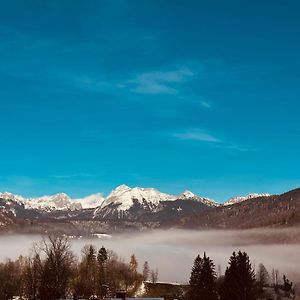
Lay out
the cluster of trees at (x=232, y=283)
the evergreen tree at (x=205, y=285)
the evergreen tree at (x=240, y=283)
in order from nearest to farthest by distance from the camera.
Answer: the evergreen tree at (x=240, y=283)
the cluster of trees at (x=232, y=283)
the evergreen tree at (x=205, y=285)

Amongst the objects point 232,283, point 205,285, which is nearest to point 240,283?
point 232,283

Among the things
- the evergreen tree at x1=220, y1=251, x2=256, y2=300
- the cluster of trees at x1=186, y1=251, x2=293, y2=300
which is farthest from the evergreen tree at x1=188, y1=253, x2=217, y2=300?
the evergreen tree at x1=220, y1=251, x2=256, y2=300

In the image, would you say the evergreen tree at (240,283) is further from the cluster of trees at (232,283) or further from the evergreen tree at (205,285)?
the evergreen tree at (205,285)

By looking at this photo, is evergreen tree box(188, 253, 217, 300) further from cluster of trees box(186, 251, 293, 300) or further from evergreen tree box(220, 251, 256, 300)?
evergreen tree box(220, 251, 256, 300)

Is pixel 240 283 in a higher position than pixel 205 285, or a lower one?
higher

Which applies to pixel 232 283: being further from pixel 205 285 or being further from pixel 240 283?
pixel 205 285

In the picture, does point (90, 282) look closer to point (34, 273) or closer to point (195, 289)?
point (34, 273)

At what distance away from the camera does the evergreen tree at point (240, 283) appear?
127 metres

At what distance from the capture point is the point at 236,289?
127m

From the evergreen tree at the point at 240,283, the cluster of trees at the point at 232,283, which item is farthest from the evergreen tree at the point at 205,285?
the evergreen tree at the point at 240,283

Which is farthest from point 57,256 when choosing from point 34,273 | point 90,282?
point 90,282

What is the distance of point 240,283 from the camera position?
127438mm

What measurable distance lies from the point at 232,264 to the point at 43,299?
44.7m

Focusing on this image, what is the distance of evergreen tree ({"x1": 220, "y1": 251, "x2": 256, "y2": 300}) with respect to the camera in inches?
4983
